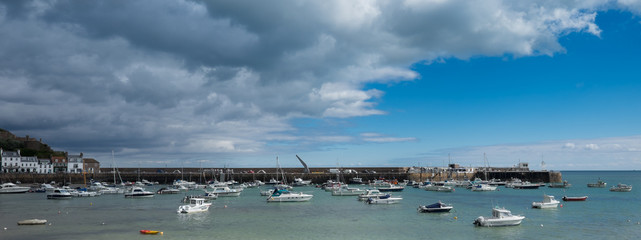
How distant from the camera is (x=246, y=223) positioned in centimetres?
4494

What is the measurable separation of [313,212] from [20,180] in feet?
375

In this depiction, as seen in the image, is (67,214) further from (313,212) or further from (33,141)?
(33,141)

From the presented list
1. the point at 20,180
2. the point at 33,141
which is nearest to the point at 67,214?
the point at 20,180

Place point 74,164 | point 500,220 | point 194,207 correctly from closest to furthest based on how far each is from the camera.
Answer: point 500,220 → point 194,207 → point 74,164

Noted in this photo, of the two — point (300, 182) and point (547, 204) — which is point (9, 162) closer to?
point (300, 182)

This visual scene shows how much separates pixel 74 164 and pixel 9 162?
18.5m

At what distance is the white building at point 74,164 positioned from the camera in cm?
15375

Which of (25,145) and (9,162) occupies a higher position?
(25,145)

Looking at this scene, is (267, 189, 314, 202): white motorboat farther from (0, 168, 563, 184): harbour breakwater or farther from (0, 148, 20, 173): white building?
(0, 148, 20, 173): white building

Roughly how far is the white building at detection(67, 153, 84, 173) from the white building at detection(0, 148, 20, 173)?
47.7 ft

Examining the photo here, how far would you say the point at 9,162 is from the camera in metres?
146

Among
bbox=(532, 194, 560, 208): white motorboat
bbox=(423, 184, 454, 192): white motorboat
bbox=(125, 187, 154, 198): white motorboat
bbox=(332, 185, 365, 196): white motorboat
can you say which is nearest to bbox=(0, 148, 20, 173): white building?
bbox=(125, 187, 154, 198): white motorboat

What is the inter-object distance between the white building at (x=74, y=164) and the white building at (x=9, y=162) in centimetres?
1455

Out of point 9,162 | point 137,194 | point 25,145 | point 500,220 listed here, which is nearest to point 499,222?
point 500,220
